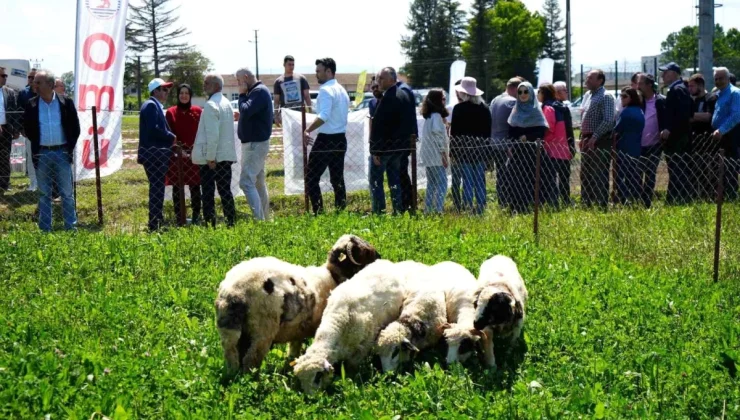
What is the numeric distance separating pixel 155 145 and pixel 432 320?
7.03 meters

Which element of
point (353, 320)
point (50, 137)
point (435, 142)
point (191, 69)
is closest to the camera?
point (353, 320)

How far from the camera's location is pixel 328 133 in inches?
489

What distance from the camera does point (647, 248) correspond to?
934 centimetres

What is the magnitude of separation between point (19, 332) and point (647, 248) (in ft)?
20.6

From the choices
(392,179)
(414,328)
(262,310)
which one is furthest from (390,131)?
(262,310)

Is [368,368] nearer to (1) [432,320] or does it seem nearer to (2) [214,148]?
(1) [432,320]

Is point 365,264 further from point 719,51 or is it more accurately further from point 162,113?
point 719,51

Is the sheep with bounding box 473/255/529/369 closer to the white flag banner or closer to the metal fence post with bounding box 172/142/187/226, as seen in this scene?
the metal fence post with bounding box 172/142/187/226

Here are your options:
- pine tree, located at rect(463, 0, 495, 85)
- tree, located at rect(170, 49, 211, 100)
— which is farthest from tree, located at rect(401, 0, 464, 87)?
tree, located at rect(170, 49, 211, 100)

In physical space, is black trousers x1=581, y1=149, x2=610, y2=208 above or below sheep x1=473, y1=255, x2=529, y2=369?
above

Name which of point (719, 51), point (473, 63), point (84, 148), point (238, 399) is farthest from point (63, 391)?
point (719, 51)

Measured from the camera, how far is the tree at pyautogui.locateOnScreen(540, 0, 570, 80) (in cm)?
8375

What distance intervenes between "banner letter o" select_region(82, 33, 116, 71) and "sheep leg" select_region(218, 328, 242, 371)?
356 inches

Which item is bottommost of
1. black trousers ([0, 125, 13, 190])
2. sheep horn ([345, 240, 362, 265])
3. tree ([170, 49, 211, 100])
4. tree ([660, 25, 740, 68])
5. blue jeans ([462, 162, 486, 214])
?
sheep horn ([345, 240, 362, 265])
